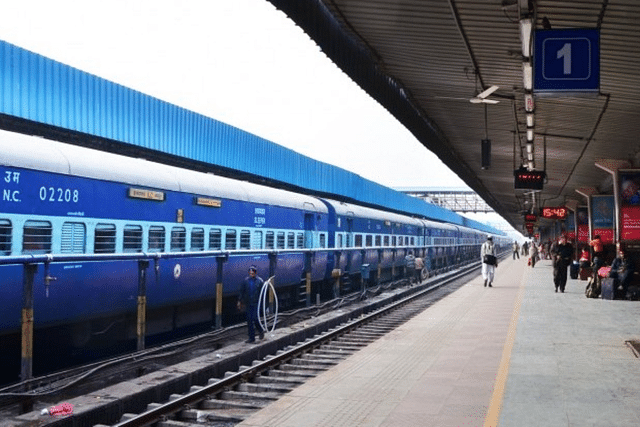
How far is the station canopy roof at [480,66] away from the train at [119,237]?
12.6ft

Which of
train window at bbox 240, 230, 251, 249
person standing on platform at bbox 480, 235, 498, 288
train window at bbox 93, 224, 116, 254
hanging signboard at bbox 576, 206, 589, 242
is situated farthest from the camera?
hanging signboard at bbox 576, 206, 589, 242

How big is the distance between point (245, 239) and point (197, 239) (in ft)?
7.64

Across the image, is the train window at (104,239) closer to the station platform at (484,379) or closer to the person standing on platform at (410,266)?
the station platform at (484,379)

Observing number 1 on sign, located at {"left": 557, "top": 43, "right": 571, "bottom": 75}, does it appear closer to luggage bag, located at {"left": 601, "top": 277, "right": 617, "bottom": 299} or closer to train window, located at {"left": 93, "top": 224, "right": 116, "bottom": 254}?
train window, located at {"left": 93, "top": 224, "right": 116, "bottom": 254}

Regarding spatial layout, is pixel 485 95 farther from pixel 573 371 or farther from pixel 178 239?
pixel 178 239

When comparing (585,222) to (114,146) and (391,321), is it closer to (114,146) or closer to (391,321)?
(391,321)

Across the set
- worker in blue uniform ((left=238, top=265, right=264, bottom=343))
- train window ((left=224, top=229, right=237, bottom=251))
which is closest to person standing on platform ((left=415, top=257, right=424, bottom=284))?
train window ((left=224, top=229, right=237, bottom=251))

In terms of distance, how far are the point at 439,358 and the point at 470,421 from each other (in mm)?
3646

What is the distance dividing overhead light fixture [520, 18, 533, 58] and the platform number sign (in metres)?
0.48

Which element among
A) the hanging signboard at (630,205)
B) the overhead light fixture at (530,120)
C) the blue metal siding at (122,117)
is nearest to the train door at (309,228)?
the blue metal siding at (122,117)

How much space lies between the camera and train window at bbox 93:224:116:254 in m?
9.97

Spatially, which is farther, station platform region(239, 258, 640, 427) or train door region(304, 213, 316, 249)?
train door region(304, 213, 316, 249)

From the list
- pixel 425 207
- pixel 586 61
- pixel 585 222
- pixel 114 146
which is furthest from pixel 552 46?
pixel 425 207

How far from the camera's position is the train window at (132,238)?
10.7 meters
